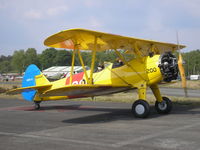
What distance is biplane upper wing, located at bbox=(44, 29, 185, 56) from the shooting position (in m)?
8.70

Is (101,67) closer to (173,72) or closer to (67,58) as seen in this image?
(173,72)

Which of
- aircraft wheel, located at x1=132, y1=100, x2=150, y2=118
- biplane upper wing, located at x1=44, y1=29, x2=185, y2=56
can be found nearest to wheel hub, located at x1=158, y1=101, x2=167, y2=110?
aircraft wheel, located at x1=132, y1=100, x2=150, y2=118

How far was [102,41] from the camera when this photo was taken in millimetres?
10188

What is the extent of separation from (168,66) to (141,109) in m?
1.68

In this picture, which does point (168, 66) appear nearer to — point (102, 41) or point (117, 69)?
point (117, 69)

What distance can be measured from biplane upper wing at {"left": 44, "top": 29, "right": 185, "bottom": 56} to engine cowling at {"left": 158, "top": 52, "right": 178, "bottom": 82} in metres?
1.05

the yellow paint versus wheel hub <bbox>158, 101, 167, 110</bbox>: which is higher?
the yellow paint

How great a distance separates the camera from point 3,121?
8.95m

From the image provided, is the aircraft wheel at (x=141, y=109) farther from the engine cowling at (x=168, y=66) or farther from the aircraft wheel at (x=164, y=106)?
the aircraft wheel at (x=164, y=106)

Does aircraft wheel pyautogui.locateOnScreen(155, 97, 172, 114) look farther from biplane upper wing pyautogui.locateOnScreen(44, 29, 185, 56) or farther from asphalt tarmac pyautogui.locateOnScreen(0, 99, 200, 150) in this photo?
biplane upper wing pyautogui.locateOnScreen(44, 29, 185, 56)

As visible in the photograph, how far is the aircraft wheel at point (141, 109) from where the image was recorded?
8.68 m

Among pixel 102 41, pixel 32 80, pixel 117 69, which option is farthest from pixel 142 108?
pixel 32 80

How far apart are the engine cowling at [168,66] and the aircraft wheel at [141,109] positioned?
3.80ft

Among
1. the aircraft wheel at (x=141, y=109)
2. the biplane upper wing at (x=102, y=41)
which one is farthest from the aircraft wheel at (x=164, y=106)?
the biplane upper wing at (x=102, y=41)
